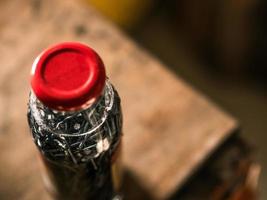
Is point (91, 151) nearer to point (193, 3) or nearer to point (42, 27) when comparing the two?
point (42, 27)

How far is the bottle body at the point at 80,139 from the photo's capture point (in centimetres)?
45

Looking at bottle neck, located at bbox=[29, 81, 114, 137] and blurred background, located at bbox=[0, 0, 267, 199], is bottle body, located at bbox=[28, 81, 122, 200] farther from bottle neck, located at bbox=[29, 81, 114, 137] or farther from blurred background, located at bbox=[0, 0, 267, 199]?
blurred background, located at bbox=[0, 0, 267, 199]

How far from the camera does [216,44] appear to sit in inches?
47.2

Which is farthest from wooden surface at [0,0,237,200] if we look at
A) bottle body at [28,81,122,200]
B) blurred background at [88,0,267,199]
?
blurred background at [88,0,267,199]

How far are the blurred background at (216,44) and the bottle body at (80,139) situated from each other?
647mm

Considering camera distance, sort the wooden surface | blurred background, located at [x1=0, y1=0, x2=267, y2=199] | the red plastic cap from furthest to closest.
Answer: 1. blurred background, located at [x1=0, y1=0, x2=267, y2=199]
2. the wooden surface
3. the red plastic cap

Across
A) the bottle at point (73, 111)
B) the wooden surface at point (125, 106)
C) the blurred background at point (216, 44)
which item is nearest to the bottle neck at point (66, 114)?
the bottle at point (73, 111)

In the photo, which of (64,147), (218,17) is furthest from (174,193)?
(218,17)

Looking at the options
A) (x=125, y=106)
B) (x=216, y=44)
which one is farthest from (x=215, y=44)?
(x=125, y=106)

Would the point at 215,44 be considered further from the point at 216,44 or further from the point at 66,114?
the point at 66,114

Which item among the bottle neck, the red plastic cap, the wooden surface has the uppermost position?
the red plastic cap

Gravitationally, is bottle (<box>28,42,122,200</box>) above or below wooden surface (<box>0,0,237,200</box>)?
above

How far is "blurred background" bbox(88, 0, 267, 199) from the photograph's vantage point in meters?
1.12

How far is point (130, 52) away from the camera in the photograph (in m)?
0.70
